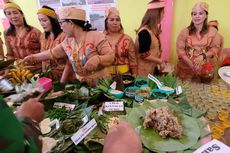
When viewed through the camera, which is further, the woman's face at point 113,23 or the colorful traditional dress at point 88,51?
the woman's face at point 113,23

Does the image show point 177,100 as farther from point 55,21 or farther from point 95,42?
point 55,21

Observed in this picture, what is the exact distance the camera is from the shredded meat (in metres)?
0.77

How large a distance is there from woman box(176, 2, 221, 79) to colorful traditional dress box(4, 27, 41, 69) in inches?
55.3

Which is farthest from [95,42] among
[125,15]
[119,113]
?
Result: [125,15]

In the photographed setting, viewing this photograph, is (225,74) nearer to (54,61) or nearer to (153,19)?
(153,19)

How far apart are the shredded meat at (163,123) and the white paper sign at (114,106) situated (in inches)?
6.1

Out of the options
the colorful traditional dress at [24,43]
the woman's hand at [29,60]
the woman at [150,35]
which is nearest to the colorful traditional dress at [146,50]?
the woman at [150,35]

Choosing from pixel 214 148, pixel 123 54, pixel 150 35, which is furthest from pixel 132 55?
pixel 214 148

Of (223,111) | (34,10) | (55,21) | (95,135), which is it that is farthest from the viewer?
(34,10)

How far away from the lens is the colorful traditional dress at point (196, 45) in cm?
188

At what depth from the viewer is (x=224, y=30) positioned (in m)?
2.35

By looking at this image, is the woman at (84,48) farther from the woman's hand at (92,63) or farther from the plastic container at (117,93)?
the plastic container at (117,93)

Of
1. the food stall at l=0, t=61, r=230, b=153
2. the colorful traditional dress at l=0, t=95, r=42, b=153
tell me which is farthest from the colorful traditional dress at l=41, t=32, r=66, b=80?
the colorful traditional dress at l=0, t=95, r=42, b=153

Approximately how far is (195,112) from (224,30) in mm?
1816
